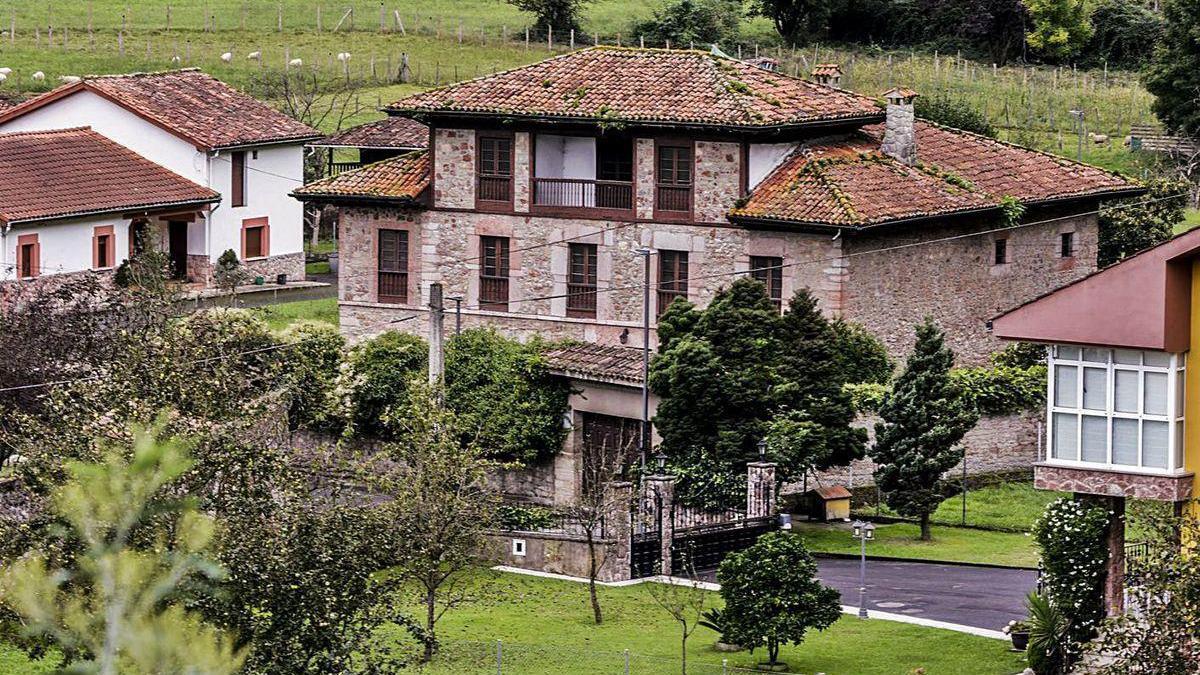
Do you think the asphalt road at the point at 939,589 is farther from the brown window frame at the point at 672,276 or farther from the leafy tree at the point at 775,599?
the brown window frame at the point at 672,276

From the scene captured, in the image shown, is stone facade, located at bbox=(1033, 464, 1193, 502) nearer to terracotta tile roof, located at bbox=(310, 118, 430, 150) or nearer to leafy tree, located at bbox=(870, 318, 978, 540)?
leafy tree, located at bbox=(870, 318, 978, 540)

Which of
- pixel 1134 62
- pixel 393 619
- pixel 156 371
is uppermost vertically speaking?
pixel 1134 62

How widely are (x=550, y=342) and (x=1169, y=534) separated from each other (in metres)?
24.3

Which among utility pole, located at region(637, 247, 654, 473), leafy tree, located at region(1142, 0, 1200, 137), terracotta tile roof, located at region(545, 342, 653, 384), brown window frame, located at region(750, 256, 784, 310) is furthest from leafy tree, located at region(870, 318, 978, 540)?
leafy tree, located at region(1142, 0, 1200, 137)

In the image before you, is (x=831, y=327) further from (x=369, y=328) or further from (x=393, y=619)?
(x=393, y=619)

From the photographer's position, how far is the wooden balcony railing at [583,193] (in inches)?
2271

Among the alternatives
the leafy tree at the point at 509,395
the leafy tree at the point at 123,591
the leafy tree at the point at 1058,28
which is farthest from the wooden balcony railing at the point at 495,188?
the leafy tree at the point at 1058,28

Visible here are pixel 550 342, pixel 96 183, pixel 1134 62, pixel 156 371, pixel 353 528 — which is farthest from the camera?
pixel 1134 62

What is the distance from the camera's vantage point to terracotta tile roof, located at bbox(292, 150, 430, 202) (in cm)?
5972

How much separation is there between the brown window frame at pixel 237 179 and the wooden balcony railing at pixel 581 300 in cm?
2302

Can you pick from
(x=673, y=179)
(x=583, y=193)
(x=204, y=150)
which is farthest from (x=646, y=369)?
(x=204, y=150)

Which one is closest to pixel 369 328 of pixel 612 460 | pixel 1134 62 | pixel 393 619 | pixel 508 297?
pixel 508 297

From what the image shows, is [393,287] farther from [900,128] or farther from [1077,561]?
[1077,561]

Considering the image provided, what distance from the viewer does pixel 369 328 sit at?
60.5 meters
